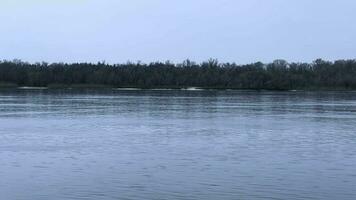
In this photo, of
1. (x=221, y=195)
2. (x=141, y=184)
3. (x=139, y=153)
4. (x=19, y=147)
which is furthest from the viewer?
(x=19, y=147)

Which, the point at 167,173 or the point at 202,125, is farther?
the point at 202,125

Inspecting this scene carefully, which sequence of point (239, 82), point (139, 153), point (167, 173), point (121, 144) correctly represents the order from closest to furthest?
point (167, 173), point (139, 153), point (121, 144), point (239, 82)

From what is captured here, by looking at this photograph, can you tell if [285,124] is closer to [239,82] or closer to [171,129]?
[171,129]

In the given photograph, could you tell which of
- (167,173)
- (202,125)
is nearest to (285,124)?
(202,125)

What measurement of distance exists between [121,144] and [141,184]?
1134cm

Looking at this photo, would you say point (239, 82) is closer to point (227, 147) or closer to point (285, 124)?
point (285, 124)

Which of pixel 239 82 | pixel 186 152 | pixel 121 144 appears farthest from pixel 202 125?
pixel 239 82

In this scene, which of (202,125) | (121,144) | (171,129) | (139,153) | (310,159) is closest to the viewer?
(310,159)

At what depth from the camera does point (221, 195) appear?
17.8m

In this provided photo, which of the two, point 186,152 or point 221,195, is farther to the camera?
point 186,152

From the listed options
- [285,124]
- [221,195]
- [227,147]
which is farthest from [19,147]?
[285,124]

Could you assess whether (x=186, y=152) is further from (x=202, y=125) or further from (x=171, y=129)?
(x=202, y=125)

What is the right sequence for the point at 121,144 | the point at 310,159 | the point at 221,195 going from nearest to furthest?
the point at 221,195, the point at 310,159, the point at 121,144

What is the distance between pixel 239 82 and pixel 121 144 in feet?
550
